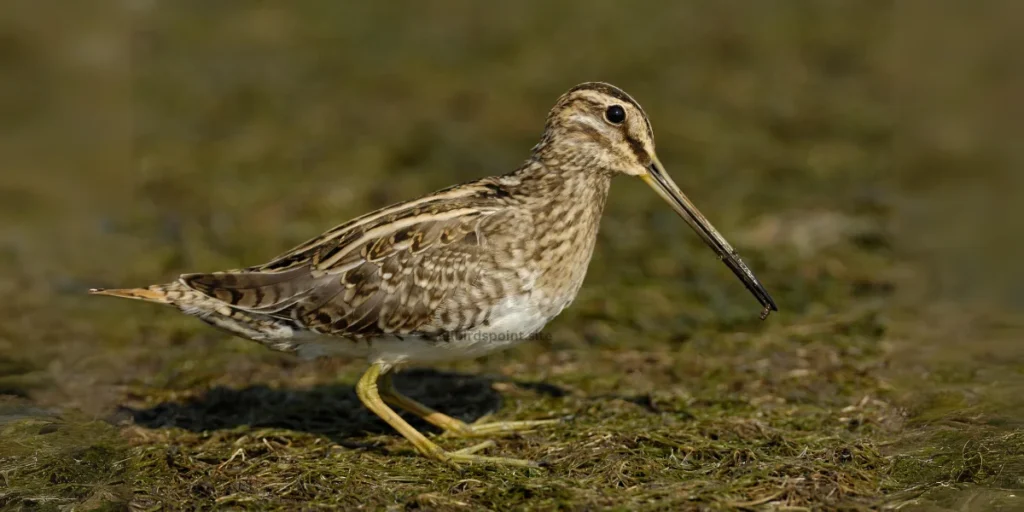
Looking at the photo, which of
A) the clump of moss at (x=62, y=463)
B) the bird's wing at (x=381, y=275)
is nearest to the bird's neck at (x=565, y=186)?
the bird's wing at (x=381, y=275)

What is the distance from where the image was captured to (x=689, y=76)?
1647 centimetres

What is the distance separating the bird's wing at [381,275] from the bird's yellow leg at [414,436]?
35 centimetres

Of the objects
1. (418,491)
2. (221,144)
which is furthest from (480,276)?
(221,144)

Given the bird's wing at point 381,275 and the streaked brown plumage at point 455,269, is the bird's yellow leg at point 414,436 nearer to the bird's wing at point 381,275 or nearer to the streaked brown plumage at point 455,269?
Answer: the streaked brown plumage at point 455,269

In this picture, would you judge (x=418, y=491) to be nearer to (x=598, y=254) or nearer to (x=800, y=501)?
(x=800, y=501)

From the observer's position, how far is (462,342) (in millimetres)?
7301

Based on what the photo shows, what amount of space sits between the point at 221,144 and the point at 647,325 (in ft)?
21.4

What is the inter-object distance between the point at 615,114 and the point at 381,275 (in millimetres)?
1852

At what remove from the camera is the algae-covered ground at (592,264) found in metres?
7.12

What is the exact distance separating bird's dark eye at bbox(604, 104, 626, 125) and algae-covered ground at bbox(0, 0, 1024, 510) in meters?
2.06

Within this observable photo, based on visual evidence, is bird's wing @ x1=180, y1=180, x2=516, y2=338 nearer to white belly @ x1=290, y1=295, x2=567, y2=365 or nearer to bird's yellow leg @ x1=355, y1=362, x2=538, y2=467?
white belly @ x1=290, y1=295, x2=567, y2=365

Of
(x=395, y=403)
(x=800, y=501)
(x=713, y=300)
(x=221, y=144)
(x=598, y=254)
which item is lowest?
(x=800, y=501)

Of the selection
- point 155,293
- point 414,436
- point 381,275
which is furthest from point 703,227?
point 155,293

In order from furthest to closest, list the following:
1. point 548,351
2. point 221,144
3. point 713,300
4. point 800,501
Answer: point 221,144 < point 713,300 < point 548,351 < point 800,501
